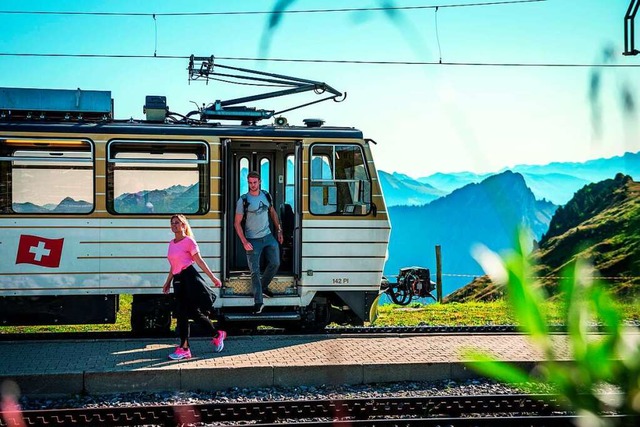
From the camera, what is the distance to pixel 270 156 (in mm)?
13789

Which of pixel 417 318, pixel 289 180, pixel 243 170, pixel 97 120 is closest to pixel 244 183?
pixel 243 170

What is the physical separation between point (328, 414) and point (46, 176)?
595 cm

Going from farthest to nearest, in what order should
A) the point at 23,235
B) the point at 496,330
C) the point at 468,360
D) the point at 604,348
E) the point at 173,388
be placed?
1. the point at 496,330
2. the point at 23,235
3. the point at 173,388
4. the point at 468,360
5. the point at 604,348

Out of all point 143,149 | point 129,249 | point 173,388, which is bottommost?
point 173,388

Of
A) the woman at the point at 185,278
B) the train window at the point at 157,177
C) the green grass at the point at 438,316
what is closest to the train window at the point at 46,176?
the train window at the point at 157,177

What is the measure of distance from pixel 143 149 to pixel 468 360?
11.9m

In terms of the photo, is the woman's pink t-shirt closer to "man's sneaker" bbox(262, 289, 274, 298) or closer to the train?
the train

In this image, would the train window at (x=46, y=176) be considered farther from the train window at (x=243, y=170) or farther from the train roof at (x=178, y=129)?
the train window at (x=243, y=170)

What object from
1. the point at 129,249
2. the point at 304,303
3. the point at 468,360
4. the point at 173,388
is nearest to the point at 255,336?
the point at 304,303

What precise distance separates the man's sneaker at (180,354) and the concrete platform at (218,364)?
95 millimetres

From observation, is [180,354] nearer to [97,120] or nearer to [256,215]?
[256,215]

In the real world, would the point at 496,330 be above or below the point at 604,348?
below

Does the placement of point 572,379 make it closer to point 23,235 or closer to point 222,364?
point 222,364

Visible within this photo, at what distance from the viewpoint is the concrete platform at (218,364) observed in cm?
927
